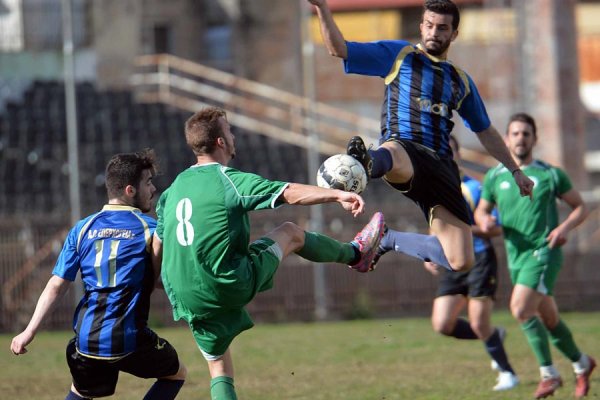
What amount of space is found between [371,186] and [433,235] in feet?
46.6

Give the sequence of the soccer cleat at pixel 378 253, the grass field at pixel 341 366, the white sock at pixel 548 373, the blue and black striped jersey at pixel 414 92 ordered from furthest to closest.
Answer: the grass field at pixel 341 366
the white sock at pixel 548 373
the blue and black striped jersey at pixel 414 92
the soccer cleat at pixel 378 253

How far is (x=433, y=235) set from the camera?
8.06 metres

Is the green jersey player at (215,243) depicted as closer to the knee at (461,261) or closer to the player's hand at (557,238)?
the knee at (461,261)

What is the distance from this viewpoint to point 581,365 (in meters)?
9.00

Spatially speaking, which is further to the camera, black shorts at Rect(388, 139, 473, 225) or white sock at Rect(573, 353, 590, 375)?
white sock at Rect(573, 353, 590, 375)

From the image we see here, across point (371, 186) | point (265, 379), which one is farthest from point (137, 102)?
point (265, 379)

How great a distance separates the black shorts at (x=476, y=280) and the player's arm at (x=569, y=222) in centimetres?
91

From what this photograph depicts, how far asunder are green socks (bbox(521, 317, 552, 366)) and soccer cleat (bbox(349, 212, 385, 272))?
2438mm

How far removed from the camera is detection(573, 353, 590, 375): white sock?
8.95 m

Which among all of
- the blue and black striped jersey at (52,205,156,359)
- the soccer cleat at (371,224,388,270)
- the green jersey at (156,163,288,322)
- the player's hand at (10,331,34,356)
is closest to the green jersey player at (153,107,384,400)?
the green jersey at (156,163,288,322)

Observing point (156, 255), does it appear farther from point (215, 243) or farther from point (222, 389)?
point (222, 389)

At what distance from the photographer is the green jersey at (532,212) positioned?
9.41 m

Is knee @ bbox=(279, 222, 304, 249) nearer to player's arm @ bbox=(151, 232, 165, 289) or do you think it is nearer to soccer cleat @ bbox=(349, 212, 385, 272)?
soccer cleat @ bbox=(349, 212, 385, 272)

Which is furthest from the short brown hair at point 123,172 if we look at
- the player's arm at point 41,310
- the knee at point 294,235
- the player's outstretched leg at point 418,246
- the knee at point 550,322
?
the knee at point 550,322
